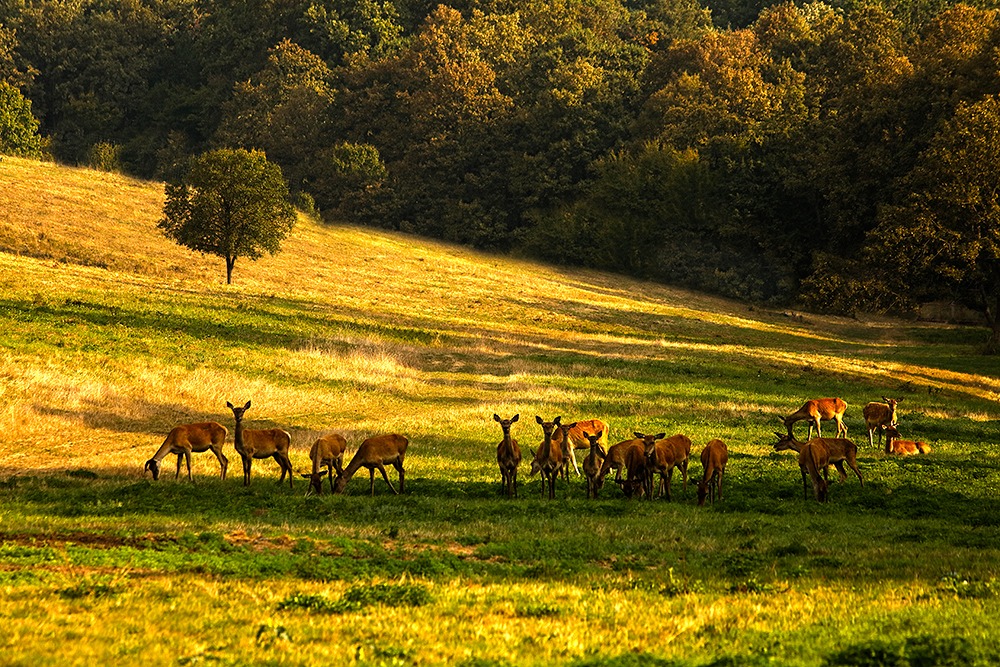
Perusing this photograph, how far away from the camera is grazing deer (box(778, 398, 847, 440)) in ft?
104

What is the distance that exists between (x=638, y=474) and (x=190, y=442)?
1122cm

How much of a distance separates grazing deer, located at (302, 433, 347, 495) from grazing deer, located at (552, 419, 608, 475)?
5.41 m

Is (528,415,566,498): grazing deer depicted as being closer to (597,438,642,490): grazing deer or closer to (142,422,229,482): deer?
(597,438,642,490): grazing deer

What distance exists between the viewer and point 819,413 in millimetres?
32031

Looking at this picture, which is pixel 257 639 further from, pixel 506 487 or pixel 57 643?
pixel 506 487

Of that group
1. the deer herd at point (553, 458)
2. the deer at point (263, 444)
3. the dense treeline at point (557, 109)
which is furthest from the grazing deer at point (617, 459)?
the dense treeline at point (557, 109)

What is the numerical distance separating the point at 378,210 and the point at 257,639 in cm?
10356

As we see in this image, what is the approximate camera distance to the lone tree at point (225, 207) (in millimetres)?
62156

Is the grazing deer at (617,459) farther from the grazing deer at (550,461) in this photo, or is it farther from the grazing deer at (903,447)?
the grazing deer at (903,447)

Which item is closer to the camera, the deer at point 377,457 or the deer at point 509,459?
the deer at point 509,459

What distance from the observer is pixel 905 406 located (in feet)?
134

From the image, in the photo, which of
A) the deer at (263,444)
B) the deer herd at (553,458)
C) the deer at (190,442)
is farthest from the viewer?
the deer at (263,444)

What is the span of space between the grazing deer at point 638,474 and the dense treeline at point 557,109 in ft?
136

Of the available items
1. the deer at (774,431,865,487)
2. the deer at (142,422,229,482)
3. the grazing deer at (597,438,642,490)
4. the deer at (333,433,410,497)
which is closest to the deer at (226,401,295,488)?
the deer at (142,422,229,482)
